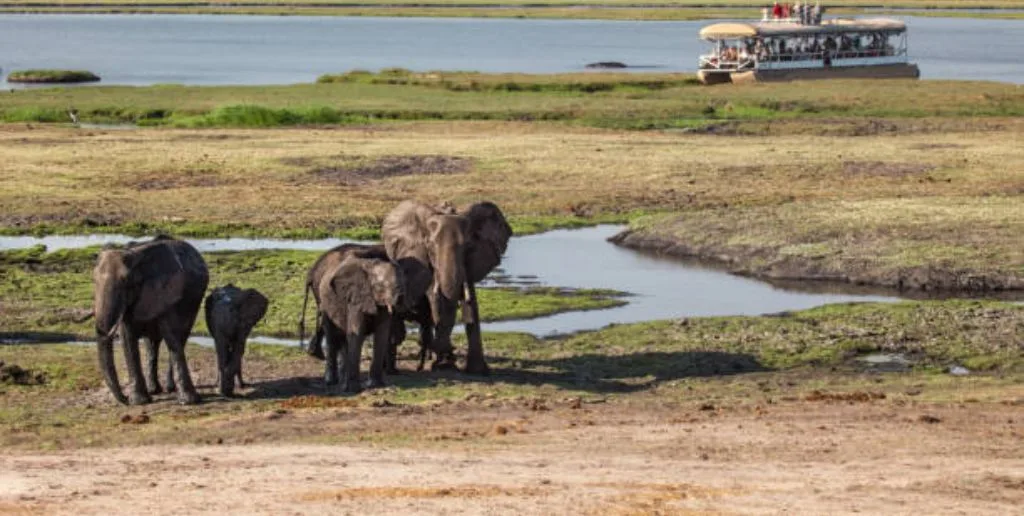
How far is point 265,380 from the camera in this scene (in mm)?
22703

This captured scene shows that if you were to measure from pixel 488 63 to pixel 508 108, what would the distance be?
48499mm

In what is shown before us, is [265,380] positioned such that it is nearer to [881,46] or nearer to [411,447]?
[411,447]

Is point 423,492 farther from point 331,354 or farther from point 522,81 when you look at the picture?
point 522,81

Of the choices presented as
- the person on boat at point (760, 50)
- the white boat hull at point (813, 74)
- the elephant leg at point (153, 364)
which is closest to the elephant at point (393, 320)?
the elephant leg at point (153, 364)

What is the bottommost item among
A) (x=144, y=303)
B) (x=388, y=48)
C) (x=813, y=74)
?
(x=813, y=74)

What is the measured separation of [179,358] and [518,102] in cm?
4933

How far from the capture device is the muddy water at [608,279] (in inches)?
1144

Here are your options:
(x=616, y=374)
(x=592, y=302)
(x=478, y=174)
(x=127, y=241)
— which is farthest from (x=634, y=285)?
(x=478, y=174)

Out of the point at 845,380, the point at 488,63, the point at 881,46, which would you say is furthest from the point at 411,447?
the point at 488,63

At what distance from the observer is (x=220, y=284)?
99.8 feet

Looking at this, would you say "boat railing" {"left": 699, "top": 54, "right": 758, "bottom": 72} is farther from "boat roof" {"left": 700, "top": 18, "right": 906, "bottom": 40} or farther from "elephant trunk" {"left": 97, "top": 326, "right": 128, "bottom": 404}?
"elephant trunk" {"left": 97, "top": 326, "right": 128, "bottom": 404}

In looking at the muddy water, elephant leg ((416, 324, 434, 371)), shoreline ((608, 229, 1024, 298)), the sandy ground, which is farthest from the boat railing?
the sandy ground

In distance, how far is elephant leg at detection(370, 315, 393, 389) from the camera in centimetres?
2192

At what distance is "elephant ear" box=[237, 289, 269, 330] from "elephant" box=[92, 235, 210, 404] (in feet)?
1.65
